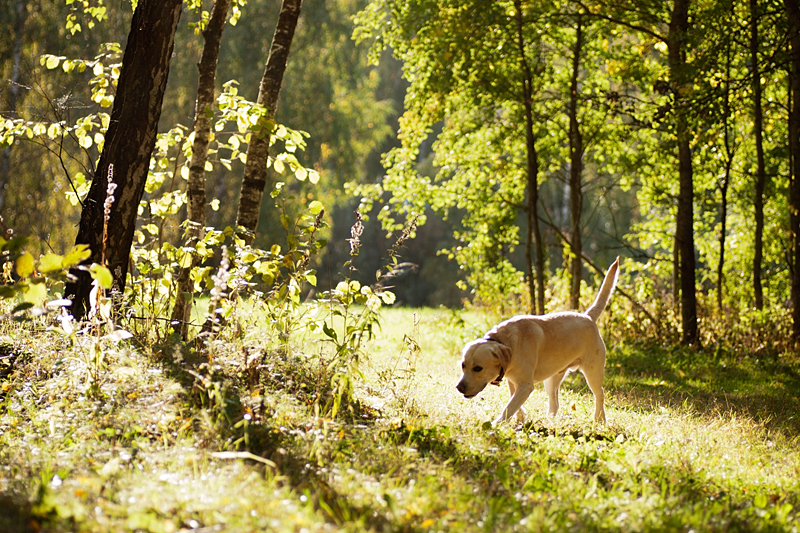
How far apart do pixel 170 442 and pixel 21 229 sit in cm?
1760

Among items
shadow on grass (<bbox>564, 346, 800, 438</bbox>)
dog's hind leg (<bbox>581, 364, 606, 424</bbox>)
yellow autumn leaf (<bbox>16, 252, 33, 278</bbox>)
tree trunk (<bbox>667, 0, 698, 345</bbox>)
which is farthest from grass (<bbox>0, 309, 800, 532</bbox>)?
tree trunk (<bbox>667, 0, 698, 345</bbox>)

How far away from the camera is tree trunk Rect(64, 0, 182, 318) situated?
5.70 m

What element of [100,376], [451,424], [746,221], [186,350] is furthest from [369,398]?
[746,221]

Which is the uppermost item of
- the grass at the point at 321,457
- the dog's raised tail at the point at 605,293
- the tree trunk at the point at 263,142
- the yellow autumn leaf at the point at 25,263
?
the tree trunk at the point at 263,142

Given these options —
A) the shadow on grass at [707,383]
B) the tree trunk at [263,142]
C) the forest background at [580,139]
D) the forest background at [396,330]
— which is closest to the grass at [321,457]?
the forest background at [396,330]

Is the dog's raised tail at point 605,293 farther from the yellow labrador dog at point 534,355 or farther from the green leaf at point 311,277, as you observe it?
the green leaf at point 311,277

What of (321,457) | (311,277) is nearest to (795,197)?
(311,277)

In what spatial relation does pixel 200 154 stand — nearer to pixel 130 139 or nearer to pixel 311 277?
pixel 130 139

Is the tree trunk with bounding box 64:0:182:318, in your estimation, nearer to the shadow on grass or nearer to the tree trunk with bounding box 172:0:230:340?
the tree trunk with bounding box 172:0:230:340

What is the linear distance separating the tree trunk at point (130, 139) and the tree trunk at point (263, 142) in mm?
1044

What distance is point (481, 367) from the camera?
15.9ft

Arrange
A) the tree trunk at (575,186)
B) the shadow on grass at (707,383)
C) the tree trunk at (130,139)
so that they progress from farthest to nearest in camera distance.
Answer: the tree trunk at (575,186), the shadow on grass at (707,383), the tree trunk at (130,139)

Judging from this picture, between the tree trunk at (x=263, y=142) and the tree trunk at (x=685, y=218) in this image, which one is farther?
the tree trunk at (x=685, y=218)

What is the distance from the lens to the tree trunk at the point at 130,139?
18.7 feet
